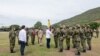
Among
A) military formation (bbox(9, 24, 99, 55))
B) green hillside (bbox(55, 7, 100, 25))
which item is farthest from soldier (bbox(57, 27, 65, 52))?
green hillside (bbox(55, 7, 100, 25))

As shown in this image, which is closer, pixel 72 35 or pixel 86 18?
pixel 72 35

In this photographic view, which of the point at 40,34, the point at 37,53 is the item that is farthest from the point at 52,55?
the point at 40,34

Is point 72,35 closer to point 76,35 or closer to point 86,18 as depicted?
point 76,35

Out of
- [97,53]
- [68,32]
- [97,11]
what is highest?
[97,11]

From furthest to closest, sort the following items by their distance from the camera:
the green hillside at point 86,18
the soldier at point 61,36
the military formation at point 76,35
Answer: the green hillside at point 86,18
the soldier at point 61,36
the military formation at point 76,35

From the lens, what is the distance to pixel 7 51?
27547 mm

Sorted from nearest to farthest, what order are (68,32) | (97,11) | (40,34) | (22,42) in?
(22,42)
(68,32)
(40,34)
(97,11)

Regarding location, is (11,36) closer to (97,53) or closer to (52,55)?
(52,55)

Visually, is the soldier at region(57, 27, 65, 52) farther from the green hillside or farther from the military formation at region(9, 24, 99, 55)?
the green hillside

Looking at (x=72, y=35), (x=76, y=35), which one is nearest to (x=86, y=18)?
(x=72, y=35)

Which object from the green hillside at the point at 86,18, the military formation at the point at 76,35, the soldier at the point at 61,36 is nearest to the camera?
the military formation at the point at 76,35

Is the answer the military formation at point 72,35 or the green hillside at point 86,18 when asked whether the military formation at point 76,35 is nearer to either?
the military formation at point 72,35

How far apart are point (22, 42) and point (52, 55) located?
2864 mm

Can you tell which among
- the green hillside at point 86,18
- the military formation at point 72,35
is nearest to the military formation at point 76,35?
the military formation at point 72,35
